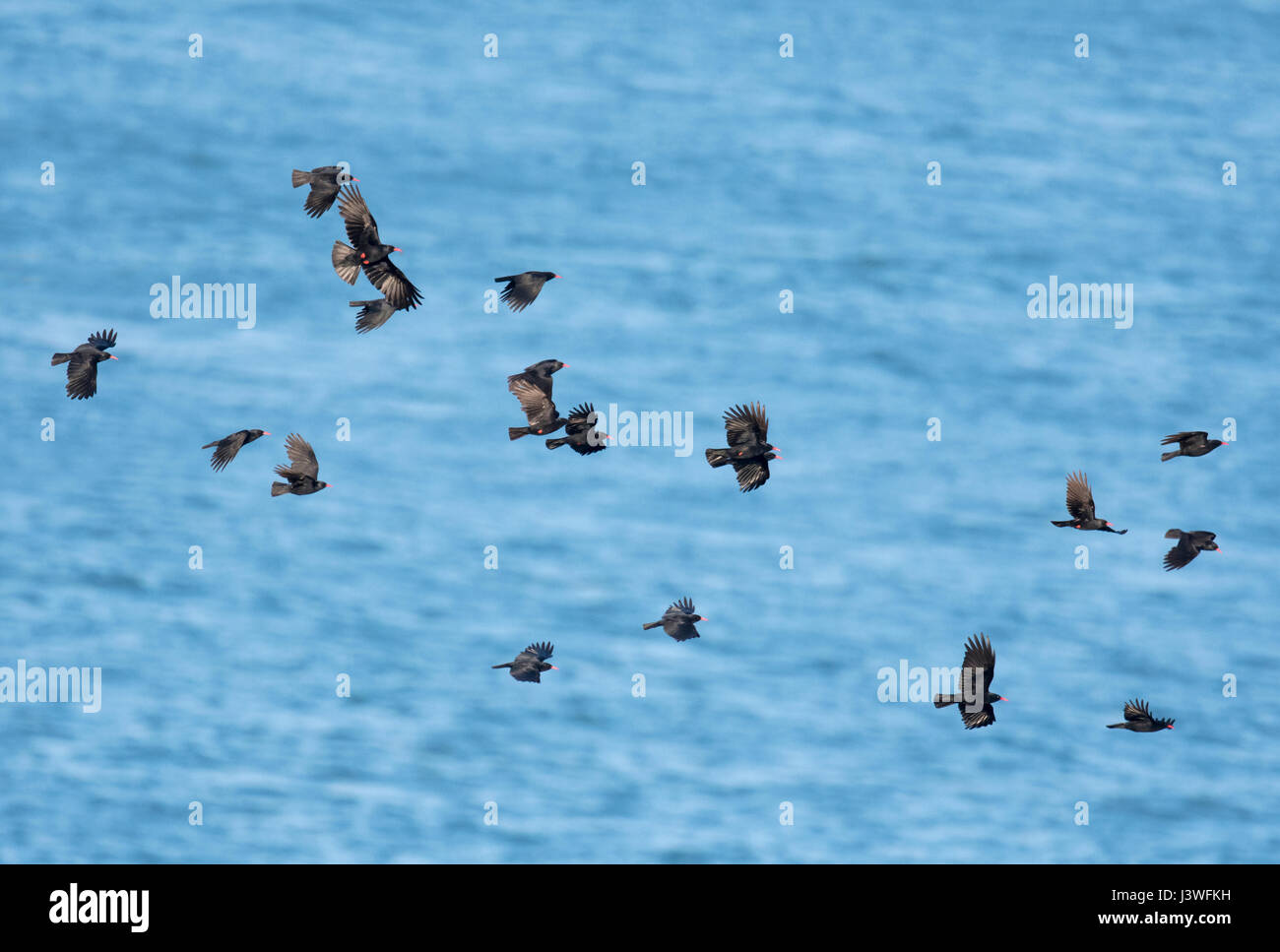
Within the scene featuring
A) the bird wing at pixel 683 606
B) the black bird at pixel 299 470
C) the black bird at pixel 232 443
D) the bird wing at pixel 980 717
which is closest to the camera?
the bird wing at pixel 980 717

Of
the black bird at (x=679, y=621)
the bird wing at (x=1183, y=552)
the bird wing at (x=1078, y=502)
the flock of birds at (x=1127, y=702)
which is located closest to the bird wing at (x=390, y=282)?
the black bird at (x=679, y=621)

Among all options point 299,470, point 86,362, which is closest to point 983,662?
point 299,470

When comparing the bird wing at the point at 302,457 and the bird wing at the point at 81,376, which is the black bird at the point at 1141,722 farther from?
the bird wing at the point at 81,376

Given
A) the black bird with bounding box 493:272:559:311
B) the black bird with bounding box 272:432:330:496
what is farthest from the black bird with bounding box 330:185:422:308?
the black bird with bounding box 272:432:330:496

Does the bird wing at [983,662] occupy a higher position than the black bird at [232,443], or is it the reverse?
the black bird at [232,443]

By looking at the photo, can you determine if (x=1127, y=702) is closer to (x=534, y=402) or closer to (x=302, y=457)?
(x=534, y=402)

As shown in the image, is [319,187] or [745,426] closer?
[745,426]
